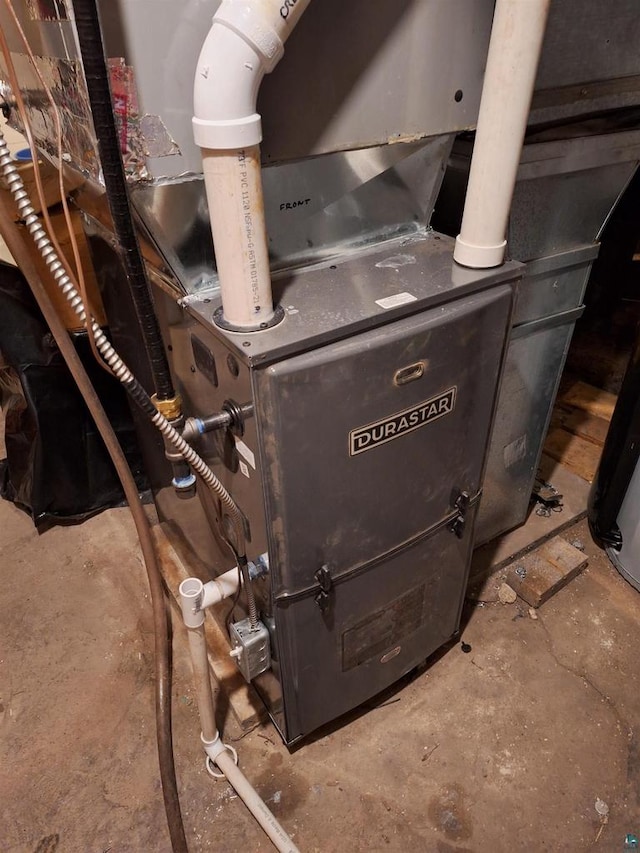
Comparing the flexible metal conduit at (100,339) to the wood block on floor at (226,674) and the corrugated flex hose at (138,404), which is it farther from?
the wood block on floor at (226,674)

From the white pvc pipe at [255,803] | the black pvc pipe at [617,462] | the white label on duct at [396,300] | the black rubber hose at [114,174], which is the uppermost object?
the black rubber hose at [114,174]

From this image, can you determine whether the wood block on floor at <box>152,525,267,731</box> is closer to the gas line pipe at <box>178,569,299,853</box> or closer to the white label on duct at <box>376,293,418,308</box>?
the gas line pipe at <box>178,569,299,853</box>

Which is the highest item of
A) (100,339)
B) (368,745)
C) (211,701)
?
(100,339)

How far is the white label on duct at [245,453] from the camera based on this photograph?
86 cm

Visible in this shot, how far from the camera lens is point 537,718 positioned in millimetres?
1333

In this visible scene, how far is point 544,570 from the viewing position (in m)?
1.60

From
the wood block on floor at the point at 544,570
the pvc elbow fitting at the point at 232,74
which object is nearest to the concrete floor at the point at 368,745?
the wood block on floor at the point at 544,570

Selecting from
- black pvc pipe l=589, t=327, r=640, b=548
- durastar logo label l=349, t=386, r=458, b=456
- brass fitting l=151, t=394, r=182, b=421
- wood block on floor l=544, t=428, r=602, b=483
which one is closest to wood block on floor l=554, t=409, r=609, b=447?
wood block on floor l=544, t=428, r=602, b=483

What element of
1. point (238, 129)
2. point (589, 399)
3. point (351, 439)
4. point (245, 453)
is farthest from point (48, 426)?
point (589, 399)

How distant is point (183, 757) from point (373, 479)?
0.81 metres

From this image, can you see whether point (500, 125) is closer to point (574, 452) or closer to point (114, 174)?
point (114, 174)

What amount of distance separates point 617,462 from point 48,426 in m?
1.57

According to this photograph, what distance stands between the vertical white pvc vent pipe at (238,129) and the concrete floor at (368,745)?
99 centimetres

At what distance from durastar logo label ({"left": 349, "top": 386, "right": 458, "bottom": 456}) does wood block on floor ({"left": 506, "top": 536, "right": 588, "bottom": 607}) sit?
2.72 feet
